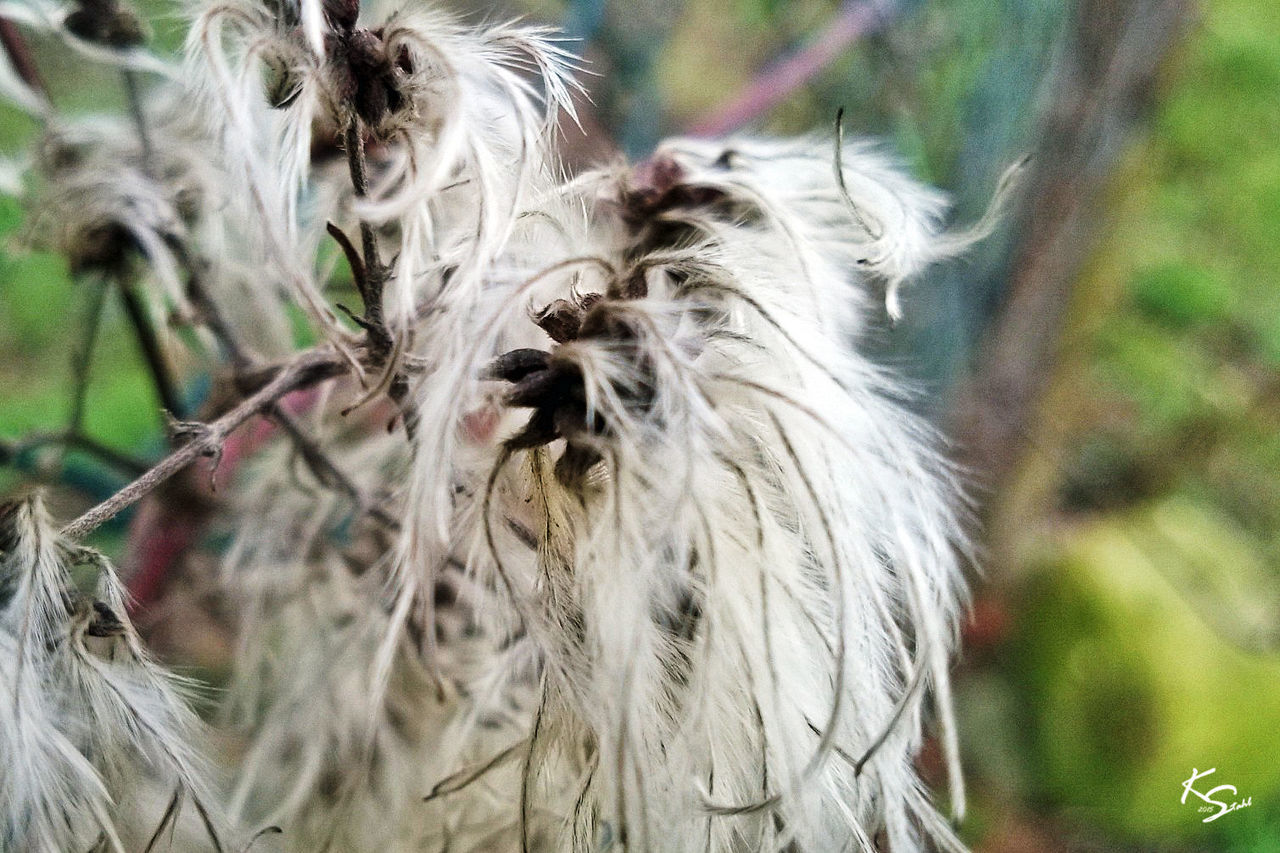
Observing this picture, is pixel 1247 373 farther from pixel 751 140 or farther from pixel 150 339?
pixel 150 339

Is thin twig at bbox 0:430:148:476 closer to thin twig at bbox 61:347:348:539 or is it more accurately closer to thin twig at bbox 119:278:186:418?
thin twig at bbox 119:278:186:418

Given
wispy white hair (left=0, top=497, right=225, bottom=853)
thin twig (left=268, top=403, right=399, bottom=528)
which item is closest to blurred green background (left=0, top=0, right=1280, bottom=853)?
thin twig (left=268, top=403, right=399, bottom=528)

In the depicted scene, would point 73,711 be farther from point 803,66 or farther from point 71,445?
point 803,66

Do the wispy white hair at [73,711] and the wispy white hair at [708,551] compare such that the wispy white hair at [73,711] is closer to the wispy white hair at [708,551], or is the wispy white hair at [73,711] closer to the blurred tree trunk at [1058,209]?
the wispy white hair at [708,551]

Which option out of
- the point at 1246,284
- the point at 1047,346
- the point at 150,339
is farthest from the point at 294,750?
the point at 1246,284

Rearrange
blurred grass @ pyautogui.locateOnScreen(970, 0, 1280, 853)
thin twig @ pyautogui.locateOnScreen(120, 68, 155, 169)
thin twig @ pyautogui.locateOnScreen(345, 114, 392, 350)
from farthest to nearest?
blurred grass @ pyautogui.locateOnScreen(970, 0, 1280, 853), thin twig @ pyautogui.locateOnScreen(120, 68, 155, 169), thin twig @ pyautogui.locateOnScreen(345, 114, 392, 350)

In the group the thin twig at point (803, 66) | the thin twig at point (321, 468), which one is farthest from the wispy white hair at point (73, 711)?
the thin twig at point (803, 66)
